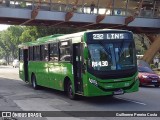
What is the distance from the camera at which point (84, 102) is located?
15133 mm

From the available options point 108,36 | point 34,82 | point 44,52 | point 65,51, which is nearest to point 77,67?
point 65,51

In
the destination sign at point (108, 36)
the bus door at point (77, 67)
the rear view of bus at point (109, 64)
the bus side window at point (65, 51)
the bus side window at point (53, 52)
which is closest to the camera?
the rear view of bus at point (109, 64)

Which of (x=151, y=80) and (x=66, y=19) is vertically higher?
(x=66, y=19)

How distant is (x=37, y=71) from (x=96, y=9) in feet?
70.0

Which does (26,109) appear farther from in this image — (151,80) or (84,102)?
(151,80)

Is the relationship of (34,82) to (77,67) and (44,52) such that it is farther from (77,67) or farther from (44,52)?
(77,67)

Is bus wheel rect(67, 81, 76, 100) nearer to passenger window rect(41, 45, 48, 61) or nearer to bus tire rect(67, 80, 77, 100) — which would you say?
bus tire rect(67, 80, 77, 100)

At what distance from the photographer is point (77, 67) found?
1519cm

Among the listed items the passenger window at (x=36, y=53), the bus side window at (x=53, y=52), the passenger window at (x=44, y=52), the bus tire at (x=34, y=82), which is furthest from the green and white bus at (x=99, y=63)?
the bus tire at (x=34, y=82)

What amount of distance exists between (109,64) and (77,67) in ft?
5.06

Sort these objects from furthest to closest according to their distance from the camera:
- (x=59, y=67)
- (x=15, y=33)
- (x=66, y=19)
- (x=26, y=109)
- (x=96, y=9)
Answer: (x=15, y=33), (x=96, y=9), (x=66, y=19), (x=59, y=67), (x=26, y=109)

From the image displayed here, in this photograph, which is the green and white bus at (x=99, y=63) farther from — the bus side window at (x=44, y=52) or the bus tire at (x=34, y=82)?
the bus tire at (x=34, y=82)

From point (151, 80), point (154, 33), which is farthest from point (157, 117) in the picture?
point (154, 33)

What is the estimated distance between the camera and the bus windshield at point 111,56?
46.3 feet
